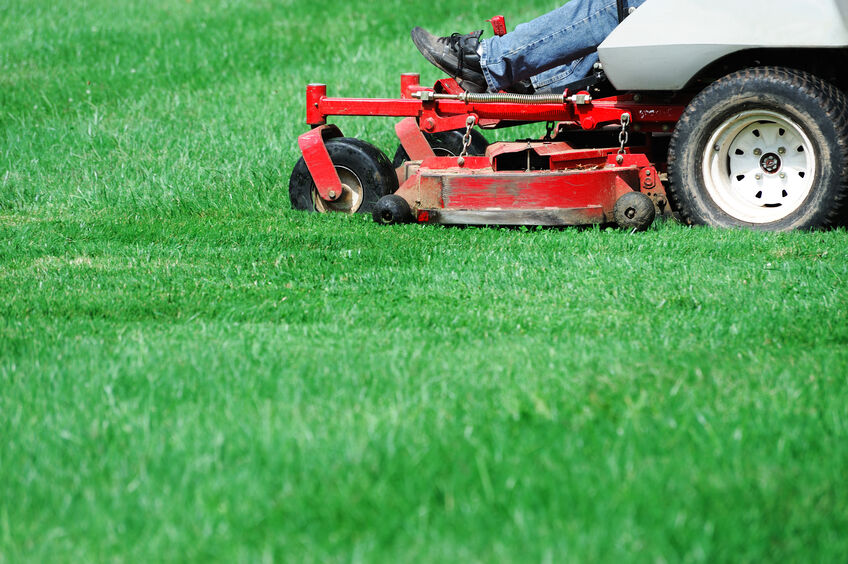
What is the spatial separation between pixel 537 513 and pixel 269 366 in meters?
1.22

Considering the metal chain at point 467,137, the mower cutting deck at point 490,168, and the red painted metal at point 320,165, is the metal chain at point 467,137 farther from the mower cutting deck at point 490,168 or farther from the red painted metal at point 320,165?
the red painted metal at point 320,165

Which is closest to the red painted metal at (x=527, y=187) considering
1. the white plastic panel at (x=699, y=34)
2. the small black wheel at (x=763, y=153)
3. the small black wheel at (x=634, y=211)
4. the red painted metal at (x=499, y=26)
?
the small black wheel at (x=634, y=211)

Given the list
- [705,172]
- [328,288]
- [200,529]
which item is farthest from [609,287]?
[200,529]

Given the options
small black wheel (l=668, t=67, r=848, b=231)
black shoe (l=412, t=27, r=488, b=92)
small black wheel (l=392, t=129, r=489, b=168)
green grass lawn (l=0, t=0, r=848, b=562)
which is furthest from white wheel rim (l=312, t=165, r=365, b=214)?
small black wheel (l=668, t=67, r=848, b=231)

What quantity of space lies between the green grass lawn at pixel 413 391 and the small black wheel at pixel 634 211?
0.14 meters

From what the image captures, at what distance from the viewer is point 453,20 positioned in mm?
11977

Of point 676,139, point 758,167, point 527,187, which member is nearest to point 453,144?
point 527,187

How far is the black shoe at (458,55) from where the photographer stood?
6.10m

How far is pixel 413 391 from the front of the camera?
115 inches

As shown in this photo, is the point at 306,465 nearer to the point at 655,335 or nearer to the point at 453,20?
the point at 655,335

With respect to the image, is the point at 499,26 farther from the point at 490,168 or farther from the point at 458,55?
the point at 490,168

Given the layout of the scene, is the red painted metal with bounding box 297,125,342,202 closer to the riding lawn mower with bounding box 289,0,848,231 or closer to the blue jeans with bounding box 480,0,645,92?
the riding lawn mower with bounding box 289,0,848,231

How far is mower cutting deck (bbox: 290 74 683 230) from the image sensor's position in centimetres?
543

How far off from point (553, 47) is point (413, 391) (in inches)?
136
